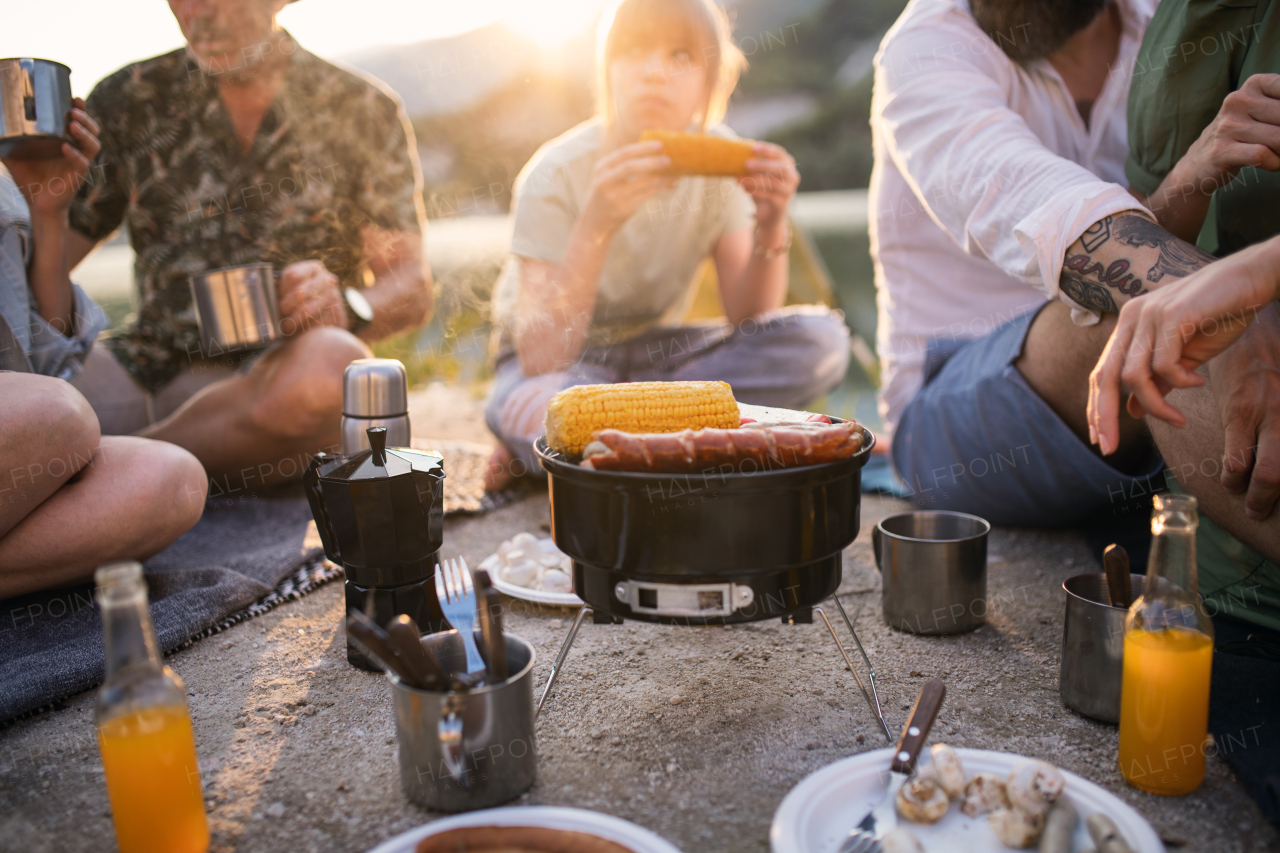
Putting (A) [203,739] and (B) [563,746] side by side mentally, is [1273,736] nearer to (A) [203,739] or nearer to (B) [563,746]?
(B) [563,746]

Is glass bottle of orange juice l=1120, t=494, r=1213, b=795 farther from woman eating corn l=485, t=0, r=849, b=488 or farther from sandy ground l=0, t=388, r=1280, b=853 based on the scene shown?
woman eating corn l=485, t=0, r=849, b=488

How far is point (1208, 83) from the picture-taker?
2068 mm

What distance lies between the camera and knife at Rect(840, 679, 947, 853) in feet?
4.17

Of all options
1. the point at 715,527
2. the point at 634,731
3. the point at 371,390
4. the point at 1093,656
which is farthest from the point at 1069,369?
the point at 371,390

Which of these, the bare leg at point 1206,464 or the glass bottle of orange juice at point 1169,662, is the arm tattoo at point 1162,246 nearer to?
the bare leg at point 1206,464

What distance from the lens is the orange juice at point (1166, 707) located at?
4.61 feet

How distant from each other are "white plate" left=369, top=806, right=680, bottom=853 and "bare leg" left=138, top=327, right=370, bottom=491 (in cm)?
237

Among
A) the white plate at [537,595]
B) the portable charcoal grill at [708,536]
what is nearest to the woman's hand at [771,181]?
the white plate at [537,595]

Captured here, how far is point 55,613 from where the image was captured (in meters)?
2.34

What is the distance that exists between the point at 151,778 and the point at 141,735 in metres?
0.08

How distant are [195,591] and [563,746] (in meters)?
1.38

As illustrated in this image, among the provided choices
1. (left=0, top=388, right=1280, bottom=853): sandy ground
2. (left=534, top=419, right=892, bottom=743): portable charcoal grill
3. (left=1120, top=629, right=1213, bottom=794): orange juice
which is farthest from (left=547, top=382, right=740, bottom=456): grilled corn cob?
(left=1120, top=629, right=1213, bottom=794): orange juice

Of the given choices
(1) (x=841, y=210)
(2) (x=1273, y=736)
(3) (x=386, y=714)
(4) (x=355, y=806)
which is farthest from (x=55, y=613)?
(1) (x=841, y=210)

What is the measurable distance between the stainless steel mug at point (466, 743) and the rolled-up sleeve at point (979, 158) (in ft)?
5.59
